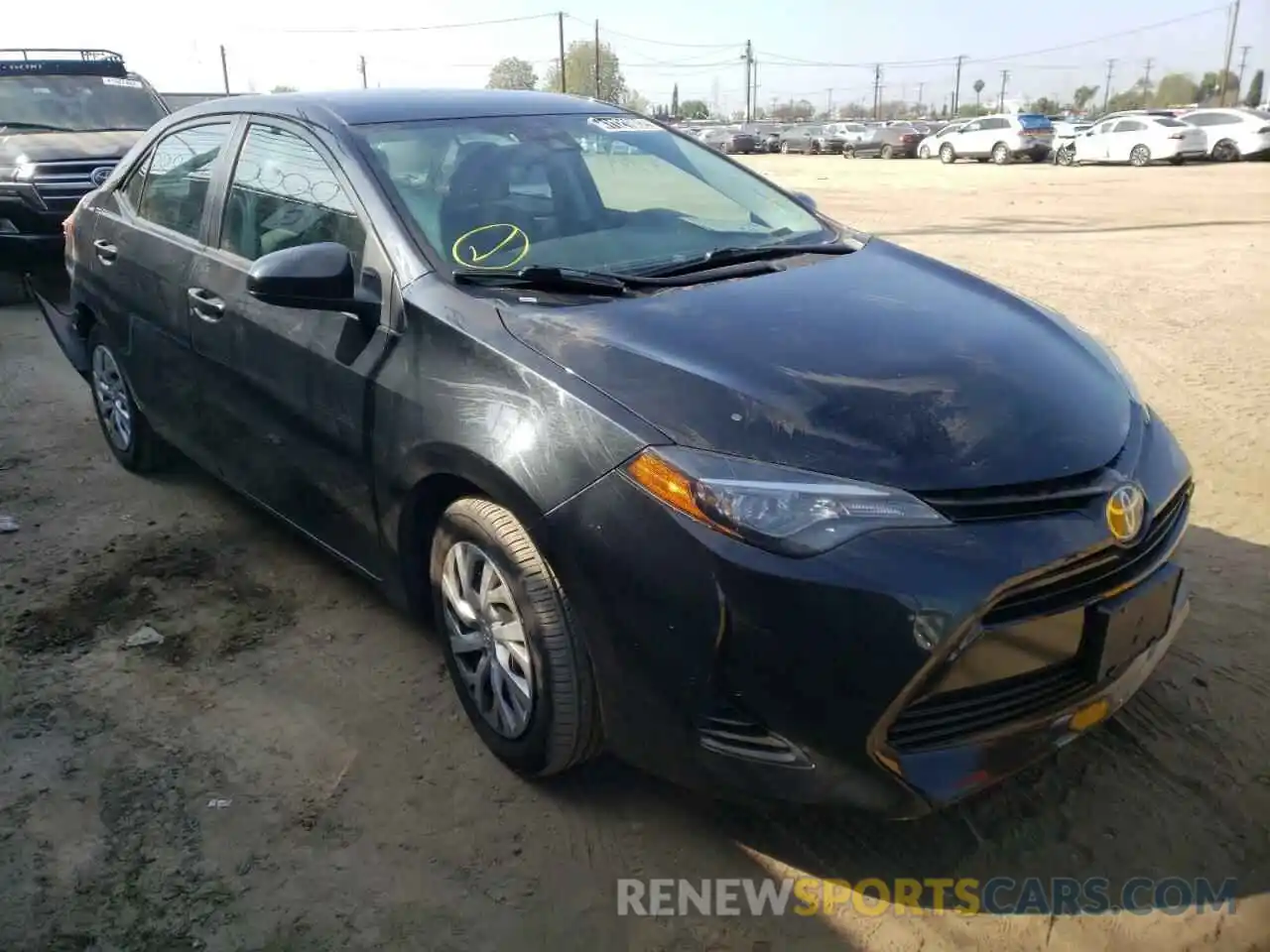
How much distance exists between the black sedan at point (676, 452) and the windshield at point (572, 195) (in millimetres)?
15

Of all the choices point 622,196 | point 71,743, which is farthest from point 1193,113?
point 71,743

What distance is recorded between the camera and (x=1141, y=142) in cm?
2828

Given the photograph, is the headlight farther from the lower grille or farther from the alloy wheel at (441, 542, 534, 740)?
the alloy wheel at (441, 542, 534, 740)

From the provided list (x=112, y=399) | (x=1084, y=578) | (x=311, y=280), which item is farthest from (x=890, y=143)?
(x=1084, y=578)

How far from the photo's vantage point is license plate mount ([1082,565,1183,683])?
2.17 m

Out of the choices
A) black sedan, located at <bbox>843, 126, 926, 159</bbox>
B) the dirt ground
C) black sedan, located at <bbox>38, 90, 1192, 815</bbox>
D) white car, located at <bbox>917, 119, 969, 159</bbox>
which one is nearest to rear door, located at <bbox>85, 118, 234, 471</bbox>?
black sedan, located at <bbox>38, 90, 1192, 815</bbox>

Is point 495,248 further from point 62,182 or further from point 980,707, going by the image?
point 62,182

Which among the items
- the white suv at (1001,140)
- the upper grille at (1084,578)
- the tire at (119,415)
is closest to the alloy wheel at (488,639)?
the upper grille at (1084,578)

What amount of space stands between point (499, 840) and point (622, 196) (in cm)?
211

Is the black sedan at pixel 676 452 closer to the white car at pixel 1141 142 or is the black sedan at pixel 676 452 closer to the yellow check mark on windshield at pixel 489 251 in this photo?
the yellow check mark on windshield at pixel 489 251

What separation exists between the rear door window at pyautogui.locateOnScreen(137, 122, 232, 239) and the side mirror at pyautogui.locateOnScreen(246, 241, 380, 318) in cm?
123

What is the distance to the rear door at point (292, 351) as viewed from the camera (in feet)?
9.75

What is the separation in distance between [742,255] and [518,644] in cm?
139

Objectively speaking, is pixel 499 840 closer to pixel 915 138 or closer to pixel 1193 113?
pixel 1193 113
